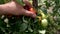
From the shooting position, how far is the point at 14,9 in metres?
1.08

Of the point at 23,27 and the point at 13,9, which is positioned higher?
the point at 13,9

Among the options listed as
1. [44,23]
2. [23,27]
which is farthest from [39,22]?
[23,27]

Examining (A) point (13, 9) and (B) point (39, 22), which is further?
(B) point (39, 22)

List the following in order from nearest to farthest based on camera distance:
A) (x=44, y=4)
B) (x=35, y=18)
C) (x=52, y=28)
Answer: (x=35, y=18) < (x=52, y=28) < (x=44, y=4)

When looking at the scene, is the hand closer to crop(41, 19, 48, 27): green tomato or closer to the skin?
the skin

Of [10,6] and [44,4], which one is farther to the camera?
[44,4]

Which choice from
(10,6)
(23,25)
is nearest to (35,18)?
(23,25)

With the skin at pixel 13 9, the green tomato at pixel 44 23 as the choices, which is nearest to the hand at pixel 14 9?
the skin at pixel 13 9

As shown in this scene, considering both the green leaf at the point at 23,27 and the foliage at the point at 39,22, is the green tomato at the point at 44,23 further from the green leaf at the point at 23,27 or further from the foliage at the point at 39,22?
the green leaf at the point at 23,27

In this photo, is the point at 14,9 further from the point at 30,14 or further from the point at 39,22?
the point at 39,22

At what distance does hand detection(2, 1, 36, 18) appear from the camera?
1053 millimetres

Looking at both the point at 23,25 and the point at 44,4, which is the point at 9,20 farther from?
the point at 44,4

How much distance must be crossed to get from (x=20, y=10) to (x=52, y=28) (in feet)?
1.07

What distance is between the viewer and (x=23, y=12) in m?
1.12
